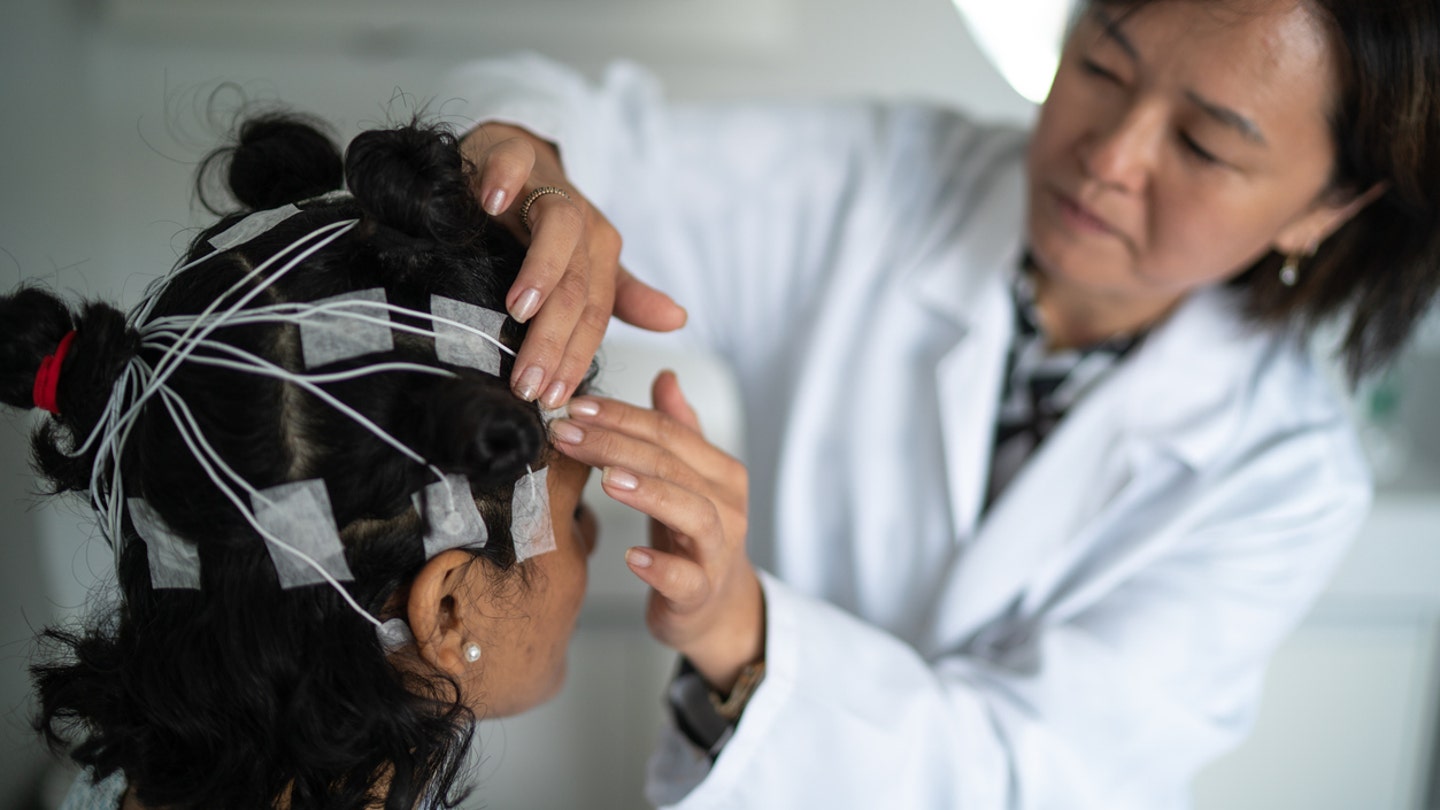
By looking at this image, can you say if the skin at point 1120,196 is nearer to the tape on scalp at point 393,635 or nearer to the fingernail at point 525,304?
the fingernail at point 525,304

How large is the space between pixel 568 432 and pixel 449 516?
3.2 inches

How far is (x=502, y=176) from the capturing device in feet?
1.96

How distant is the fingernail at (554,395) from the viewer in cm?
56

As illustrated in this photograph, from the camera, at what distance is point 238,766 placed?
1.88ft

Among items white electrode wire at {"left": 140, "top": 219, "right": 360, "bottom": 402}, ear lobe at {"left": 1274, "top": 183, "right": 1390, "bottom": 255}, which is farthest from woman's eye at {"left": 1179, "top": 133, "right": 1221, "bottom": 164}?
white electrode wire at {"left": 140, "top": 219, "right": 360, "bottom": 402}

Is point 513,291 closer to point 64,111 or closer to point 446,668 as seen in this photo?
point 446,668

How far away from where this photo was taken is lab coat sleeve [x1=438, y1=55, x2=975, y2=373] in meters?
1.04

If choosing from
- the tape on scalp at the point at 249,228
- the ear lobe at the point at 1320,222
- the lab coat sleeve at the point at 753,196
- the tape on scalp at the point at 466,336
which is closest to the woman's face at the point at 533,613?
the tape on scalp at the point at 466,336

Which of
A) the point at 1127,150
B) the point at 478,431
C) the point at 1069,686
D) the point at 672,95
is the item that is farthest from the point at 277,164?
the point at 672,95

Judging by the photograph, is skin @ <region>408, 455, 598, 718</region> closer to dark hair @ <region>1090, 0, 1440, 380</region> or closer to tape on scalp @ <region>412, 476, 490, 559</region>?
tape on scalp @ <region>412, 476, 490, 559</region>

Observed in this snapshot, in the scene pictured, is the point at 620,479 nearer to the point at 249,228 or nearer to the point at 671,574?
the point at 671,574

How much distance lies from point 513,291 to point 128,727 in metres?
0.34

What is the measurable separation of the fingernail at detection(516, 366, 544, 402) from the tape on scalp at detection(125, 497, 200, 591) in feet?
0.64

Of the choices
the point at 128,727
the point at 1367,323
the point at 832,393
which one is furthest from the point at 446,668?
the point at 1367,323
